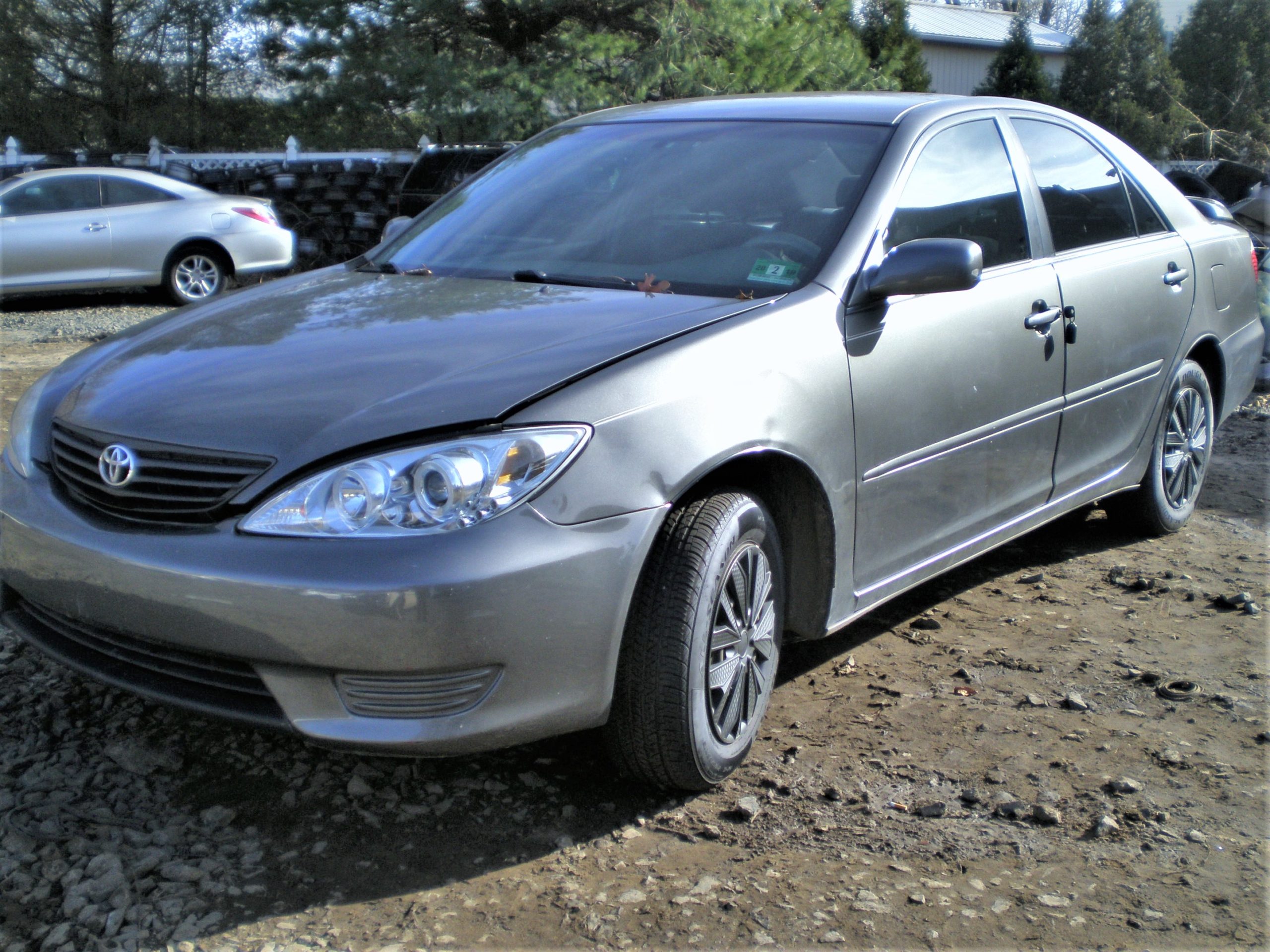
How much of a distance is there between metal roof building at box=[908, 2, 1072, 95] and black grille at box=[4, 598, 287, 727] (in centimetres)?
3885

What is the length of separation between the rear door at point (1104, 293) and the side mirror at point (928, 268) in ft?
2.93

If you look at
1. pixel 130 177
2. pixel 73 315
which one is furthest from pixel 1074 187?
pixel 130 177

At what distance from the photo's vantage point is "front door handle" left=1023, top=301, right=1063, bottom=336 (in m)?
3.69

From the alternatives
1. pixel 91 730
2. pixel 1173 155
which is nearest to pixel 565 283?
pixel 91 730

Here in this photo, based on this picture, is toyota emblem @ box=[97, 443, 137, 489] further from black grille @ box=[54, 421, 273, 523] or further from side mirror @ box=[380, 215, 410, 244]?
side mirror @ box=[380, 215, 410, 244]

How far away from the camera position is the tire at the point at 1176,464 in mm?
4699

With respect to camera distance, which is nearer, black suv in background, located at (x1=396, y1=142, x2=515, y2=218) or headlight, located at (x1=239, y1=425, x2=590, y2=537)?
headlight, located at (x1=239, y1=425, x2=590, y2=537)

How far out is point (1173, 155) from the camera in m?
25.9

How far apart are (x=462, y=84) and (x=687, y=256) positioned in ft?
50.7

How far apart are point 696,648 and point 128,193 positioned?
1135 cm

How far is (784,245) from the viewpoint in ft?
10.6

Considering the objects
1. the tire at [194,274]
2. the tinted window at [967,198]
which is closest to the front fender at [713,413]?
the tinted window at [967,198]

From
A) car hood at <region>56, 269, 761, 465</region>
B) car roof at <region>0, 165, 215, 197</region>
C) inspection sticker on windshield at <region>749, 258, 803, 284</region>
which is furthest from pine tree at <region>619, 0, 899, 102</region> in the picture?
car hood at <region>56, 269, 761, 465</region>

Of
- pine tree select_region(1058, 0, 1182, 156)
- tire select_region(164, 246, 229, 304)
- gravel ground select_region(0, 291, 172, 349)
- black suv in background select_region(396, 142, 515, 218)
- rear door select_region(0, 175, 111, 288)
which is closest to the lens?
gravel ground select_region(0, 291, 172, 349)
